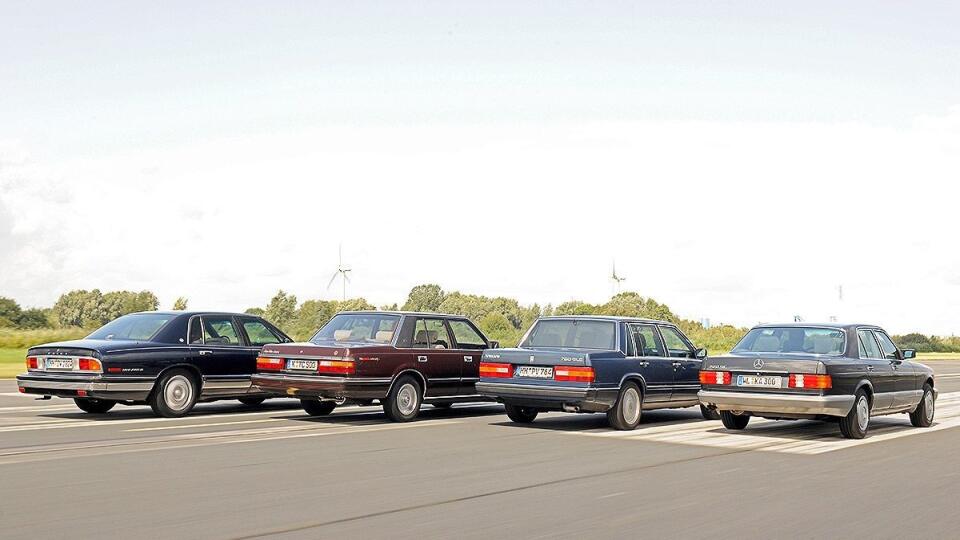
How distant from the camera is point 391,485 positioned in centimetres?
1000

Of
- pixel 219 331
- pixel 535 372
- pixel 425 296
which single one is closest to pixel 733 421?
pixel 535 372

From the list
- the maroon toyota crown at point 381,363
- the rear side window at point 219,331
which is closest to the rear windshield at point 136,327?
the rear side window at point 219,331

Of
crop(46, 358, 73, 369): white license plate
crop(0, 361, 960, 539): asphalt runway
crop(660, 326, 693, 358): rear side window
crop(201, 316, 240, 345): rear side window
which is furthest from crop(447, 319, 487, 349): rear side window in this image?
crop(46, 358, 73, 369): white license plate

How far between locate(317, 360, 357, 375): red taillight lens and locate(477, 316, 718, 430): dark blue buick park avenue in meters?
1.98

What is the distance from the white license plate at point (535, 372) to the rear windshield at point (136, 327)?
20.0 ft

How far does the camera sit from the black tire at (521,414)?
56.4 ft

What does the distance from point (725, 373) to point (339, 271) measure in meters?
33.4

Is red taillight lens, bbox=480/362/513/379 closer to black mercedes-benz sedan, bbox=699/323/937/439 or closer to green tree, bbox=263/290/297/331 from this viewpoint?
black mercedes-benz sedan, bbox=699/323/937/439

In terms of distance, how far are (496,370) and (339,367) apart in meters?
2.37

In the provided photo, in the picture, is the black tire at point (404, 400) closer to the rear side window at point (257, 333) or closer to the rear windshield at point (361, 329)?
the rear windshield at point (361, 329)

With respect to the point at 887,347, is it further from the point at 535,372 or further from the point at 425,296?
the point at 425,296

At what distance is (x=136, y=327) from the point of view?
17797 mm

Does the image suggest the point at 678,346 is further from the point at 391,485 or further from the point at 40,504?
the point at 40,504

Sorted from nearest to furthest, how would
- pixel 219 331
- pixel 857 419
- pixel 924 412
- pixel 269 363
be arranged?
pixel 857 419 < pixel 269 363 < pixel 924 412 < pixel 219 331
